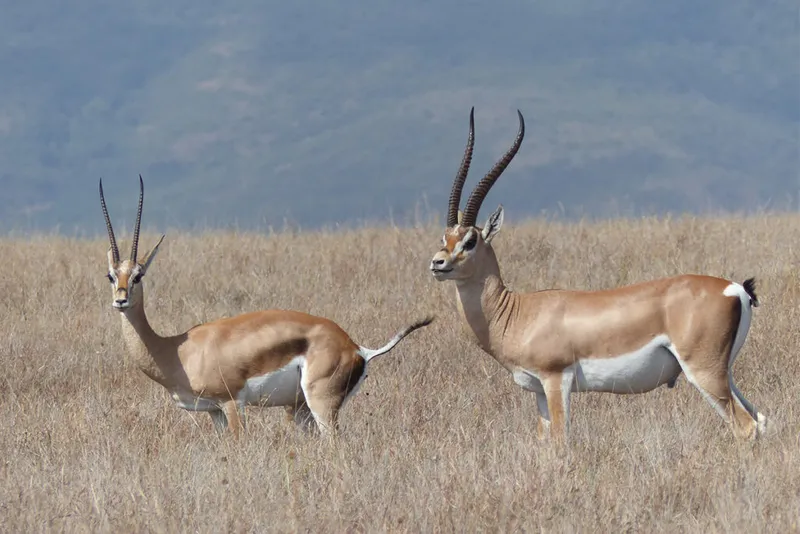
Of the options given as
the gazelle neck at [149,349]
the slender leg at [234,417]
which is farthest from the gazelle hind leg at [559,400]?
the gazelle neck at [149,349]

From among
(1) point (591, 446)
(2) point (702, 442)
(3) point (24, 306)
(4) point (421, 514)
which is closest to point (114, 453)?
(4) point (421, 514)

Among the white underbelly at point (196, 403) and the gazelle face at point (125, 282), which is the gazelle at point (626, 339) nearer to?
the white underbelly at point (196, 403)

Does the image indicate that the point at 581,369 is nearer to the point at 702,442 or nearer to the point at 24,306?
the point at 702,442

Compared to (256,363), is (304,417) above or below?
below

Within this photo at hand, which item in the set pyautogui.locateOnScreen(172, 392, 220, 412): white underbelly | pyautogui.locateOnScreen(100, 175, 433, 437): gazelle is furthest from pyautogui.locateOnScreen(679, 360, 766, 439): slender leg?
pyautogui.locateOnScreen(172, 392, 220, 412): white underbelly

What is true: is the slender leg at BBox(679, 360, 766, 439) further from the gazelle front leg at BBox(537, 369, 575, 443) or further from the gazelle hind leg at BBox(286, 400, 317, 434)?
the gazelle hind leg at BBox(286, 400, 317, 434)

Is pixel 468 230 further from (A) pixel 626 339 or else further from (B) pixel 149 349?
(B) pixel 149 349

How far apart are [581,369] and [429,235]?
1012 centimetres

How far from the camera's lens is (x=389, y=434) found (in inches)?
307

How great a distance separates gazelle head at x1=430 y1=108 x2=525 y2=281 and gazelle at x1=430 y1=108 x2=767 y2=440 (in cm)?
1

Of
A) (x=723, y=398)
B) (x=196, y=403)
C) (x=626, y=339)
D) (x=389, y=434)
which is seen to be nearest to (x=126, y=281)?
(x=196, y=403)

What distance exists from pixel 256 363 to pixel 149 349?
881 mm

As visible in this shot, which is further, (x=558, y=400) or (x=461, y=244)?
(x=461, y=244)

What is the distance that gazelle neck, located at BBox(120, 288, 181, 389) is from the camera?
7930mm
